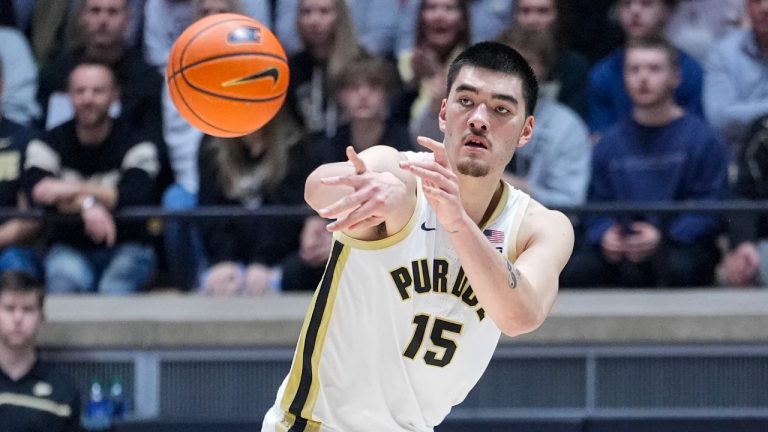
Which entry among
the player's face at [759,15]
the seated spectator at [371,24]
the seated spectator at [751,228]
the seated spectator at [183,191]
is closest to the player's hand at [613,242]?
the seated spectator at [751,228]

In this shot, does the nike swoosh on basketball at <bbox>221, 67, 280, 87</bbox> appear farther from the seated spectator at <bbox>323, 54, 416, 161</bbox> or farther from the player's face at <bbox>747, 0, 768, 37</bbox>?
the player's face at <bbox>747, 0, 768, 37</bbox>

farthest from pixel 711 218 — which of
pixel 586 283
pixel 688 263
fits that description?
pixel 586 283

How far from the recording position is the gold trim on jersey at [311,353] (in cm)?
469

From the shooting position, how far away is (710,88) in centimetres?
830

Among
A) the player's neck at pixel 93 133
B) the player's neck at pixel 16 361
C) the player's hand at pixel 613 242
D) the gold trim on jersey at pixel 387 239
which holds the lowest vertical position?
the player's neck at pixel 16 361

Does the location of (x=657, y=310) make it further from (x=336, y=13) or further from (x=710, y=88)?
(x=336, y=13)

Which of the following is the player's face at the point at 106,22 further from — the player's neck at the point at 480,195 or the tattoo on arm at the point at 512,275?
the tattoo on arm at the point at 512,275

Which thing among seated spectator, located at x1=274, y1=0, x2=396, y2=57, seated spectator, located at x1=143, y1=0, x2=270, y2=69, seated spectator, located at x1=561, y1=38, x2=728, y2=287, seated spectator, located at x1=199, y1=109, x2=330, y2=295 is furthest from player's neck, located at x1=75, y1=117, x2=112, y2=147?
seated spectator, located at x1=561, y1=38, x2=728, y2=287

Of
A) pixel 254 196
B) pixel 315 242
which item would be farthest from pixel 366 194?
pixel 254 196

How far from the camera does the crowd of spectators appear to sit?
25.7 ft

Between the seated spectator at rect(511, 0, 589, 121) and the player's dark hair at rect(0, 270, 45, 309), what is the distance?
3250mm

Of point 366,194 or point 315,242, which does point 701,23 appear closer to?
point 315,242

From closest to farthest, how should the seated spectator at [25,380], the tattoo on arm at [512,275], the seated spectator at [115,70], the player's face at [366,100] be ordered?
the tattoo on arm at [512,275] → the seated spectator at [25,380] → the player's face at [366,100] → the seated spectator at [115,70]

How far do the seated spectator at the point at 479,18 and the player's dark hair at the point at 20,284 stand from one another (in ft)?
9.02
